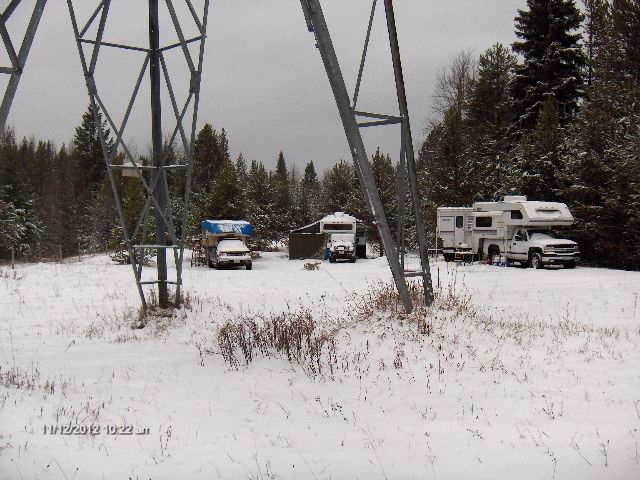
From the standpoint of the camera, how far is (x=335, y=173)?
46.1 meters

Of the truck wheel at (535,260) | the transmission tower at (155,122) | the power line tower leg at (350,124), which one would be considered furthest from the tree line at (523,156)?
the power line tower leg at (350,124)

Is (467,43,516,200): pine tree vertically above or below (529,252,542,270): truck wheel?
above

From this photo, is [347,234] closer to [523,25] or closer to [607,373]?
[523,25]

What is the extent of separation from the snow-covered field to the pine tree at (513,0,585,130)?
25094 millimetres

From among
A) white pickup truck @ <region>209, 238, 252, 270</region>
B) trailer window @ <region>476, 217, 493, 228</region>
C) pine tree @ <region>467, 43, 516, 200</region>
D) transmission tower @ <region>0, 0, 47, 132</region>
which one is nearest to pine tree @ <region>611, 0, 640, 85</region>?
pine tree @ <region>467, 43, 516, 200</region>

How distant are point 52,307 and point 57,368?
6.52 metres

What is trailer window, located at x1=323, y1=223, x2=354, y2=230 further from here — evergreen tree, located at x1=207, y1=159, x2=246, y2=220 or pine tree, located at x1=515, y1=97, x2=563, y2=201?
pine tree, located at x1=515, y1=97, x2=563, y2=201

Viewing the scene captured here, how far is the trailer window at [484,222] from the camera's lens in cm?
2605

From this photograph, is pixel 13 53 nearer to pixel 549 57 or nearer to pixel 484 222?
pixel 484 222

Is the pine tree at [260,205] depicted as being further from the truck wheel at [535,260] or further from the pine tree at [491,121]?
the truck wheel at [535,260]

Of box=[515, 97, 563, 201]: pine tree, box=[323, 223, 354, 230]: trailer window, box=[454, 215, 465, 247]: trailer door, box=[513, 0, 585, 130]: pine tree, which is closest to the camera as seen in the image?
box=[515, 97, 563, 201]: pine tree

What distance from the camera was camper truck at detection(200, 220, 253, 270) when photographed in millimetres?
27516
